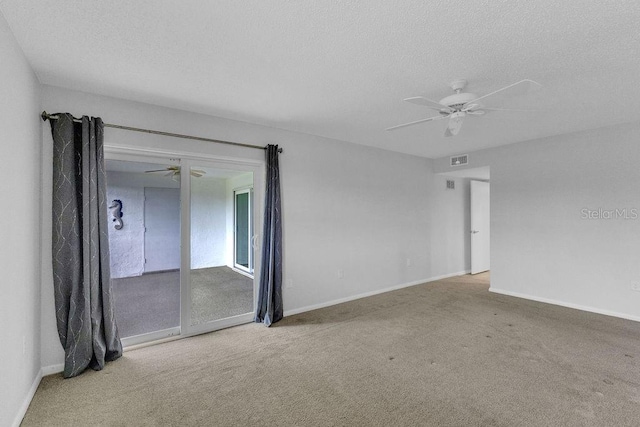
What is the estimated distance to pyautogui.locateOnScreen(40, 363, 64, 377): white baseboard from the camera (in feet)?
Result: 8.14

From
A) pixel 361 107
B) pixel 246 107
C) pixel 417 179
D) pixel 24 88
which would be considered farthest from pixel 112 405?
pixel 417 179

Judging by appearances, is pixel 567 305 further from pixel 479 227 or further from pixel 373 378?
pixel 373 378

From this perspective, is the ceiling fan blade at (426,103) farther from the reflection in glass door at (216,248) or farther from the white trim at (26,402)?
the white trim at (26,402)

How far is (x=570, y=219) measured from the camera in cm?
425

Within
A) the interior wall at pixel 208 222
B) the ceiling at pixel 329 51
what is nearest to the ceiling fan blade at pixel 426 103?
the ceiling at pixel 329 51

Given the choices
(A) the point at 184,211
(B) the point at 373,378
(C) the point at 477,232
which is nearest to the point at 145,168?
(A) the point at 184,211

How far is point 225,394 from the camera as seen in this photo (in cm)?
225

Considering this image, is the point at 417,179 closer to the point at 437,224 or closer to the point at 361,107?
the point at 437,224

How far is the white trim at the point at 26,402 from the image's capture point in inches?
74.4

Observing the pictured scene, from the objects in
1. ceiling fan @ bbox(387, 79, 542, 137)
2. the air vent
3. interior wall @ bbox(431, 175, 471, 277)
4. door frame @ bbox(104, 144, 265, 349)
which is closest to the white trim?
door frame @ bbox(104, 144, 265, 349)

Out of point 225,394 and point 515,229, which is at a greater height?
point 515,229

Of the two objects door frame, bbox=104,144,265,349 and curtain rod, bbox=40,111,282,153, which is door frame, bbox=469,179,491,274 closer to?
curtain rod, bbox=40,111,282,153

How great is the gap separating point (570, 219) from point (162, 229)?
215 inches

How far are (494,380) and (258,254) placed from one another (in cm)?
274
